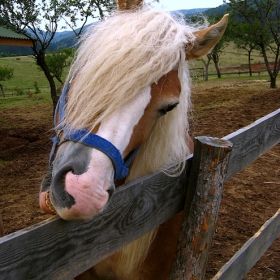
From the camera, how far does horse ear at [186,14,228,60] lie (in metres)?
1.84

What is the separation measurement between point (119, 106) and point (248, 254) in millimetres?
1621

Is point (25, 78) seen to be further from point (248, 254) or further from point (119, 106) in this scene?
point (119, 106)

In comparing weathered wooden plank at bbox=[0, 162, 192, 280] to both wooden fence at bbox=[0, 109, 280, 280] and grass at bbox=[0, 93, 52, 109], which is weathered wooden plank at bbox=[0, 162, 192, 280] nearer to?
wooden fence at bbox=[0, 109, 280, 280]

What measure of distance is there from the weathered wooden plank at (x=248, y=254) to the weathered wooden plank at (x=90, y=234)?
2.38 feet

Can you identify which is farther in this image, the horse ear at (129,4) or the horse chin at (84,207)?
the horse ear at (129,4)

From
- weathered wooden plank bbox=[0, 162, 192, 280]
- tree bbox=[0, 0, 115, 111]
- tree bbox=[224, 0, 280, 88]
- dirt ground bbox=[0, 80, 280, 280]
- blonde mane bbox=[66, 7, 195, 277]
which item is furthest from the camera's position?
tree bbox=[224, 0, 280, 88]

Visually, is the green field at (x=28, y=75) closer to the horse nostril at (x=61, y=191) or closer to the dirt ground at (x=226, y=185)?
the dirt ground at (x=226, y=185)

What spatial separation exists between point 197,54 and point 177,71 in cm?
20

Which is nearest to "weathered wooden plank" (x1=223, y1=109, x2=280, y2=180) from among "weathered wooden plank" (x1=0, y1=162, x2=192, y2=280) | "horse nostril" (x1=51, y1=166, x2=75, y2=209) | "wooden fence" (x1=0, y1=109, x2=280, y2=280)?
"wooden fence" (x1=0, y1=109, x2=280, y2=280)

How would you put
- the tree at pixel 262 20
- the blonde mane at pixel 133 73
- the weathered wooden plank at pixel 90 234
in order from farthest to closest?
the tree at pixel 262 20 → the blonde mane at pixel 133 73 → the weathered wooden plank at pixel 90 234

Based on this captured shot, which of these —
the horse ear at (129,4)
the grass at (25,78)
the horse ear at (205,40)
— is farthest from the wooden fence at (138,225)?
the grass at (25,78)

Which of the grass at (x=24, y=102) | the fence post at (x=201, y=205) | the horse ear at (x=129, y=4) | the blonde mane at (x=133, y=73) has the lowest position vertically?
the grass at (x=24, y=102)

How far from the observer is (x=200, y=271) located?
5.66ft

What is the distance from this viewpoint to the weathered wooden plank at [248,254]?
6.93 ft
